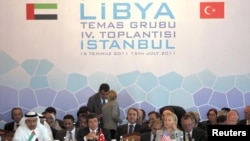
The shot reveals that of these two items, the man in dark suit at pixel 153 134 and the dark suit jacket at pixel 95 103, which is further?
the dark suit jacket at pixel 95 103

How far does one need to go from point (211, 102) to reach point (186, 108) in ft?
1.67

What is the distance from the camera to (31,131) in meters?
7.63

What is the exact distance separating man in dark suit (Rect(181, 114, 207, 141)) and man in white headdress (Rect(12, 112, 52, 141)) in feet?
6.31

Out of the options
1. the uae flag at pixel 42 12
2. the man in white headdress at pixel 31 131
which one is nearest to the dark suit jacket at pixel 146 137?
the man in white headdress at pixel 31 131

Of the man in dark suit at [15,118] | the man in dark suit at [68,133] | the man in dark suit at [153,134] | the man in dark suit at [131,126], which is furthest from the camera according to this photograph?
the man in dark suit at [15,118]

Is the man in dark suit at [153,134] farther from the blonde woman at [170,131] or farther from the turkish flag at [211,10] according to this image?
the turkish flag at [211,10]

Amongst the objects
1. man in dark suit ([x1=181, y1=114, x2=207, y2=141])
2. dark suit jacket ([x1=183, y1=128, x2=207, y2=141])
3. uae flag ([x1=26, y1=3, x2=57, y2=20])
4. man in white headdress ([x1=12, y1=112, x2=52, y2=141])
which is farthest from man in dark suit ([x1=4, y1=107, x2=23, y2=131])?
dark suit jacket ([x1=183, y1=128, x2=207, y2=141])

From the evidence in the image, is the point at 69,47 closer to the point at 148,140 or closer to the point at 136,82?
the point at 136,82

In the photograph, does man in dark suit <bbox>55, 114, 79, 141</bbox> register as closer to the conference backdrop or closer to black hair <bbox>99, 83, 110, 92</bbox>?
black hair <bbox>99, 83, 110, 92</bbox>

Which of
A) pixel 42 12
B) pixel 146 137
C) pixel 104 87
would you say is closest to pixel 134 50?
pixel 104 87

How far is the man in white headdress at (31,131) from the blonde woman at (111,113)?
1958 millimetres

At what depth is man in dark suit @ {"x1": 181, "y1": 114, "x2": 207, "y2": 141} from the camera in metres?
7.31

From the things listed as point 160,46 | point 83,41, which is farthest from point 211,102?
point 83,41

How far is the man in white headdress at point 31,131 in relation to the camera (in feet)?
24.4
